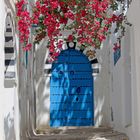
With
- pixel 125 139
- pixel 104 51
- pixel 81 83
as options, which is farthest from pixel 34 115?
pixel 125 139

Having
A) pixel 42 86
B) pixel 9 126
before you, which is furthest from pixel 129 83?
pixel 42 86

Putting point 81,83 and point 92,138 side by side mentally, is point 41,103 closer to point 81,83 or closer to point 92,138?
point 81,83

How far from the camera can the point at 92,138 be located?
10.1 m

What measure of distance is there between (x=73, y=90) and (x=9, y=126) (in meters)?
5.46

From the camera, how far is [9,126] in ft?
27.4

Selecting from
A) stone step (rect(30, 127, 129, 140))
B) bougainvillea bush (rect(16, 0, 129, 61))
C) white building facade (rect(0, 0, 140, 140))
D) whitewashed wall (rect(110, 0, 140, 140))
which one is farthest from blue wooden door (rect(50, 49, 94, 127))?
bougainvillea bush (rect(16, 0, 129, 61))

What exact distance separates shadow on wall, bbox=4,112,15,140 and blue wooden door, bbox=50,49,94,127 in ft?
16.1

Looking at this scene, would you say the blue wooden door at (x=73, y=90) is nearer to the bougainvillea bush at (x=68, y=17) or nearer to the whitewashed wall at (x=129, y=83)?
the whitewashed wall at (x=129, y=83)

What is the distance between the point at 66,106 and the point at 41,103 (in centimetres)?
84

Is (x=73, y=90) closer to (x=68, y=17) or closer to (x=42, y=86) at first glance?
(x=42, y=86)

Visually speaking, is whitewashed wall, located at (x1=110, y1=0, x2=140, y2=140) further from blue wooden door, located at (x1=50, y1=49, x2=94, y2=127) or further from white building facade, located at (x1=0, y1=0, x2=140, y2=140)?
blue wooden door, located at (x1=50, y1=49, x2=94, y2=127)

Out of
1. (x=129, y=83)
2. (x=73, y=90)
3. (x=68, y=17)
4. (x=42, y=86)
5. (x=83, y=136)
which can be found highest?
(x=68, y=17)

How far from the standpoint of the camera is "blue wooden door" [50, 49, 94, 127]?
1357 centimetres

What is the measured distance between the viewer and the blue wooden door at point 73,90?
44.5ft
